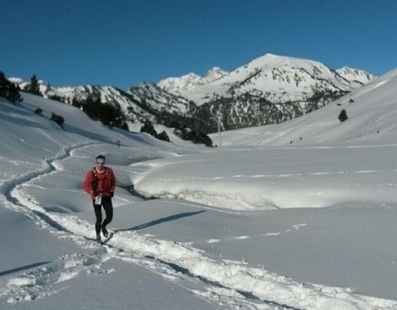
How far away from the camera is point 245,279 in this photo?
8.10 metres

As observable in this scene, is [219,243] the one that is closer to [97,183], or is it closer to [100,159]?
[97,183]

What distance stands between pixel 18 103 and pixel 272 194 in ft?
169

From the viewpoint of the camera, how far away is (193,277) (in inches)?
328

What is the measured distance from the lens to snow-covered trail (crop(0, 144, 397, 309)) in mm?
6910

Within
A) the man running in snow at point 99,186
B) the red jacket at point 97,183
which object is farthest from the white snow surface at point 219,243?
the red jacket at point 97,183

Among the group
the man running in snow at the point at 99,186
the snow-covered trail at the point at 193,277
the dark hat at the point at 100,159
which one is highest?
the dark hat at the point at 100,159

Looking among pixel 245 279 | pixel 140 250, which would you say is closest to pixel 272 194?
pixel 140 250

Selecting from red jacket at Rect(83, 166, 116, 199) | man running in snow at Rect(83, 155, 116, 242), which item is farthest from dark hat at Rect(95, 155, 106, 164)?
red jacket at Rect(83, 166, 116, 199)

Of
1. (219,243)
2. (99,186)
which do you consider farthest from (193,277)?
(99,186)

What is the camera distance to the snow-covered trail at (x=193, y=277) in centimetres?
691

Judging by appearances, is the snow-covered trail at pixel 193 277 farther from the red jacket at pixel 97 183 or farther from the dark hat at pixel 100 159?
the dark hat at pixel 100 159

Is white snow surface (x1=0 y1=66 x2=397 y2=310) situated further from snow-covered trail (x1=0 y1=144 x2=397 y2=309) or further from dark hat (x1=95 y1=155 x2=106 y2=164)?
dark hat (x1=95 y1=155 x2=106 y2=164)

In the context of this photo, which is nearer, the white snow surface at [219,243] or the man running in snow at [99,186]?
the white snow surface at [219,243]

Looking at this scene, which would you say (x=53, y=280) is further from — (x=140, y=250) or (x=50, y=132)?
(x=50, y=132)
